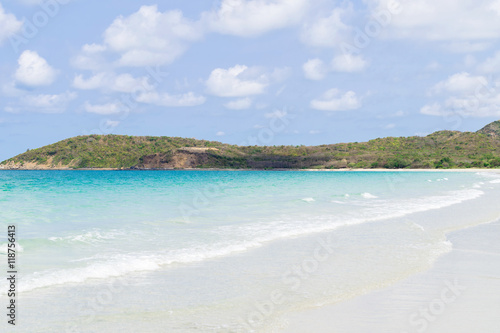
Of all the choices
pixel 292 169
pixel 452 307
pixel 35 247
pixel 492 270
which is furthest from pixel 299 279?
pixel 292 169

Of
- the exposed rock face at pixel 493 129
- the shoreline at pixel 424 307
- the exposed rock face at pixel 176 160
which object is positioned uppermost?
the exposed rock face at pixel 493 129

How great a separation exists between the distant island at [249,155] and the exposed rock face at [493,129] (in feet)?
1.00

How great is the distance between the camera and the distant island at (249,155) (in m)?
128

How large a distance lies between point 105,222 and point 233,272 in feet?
27.8

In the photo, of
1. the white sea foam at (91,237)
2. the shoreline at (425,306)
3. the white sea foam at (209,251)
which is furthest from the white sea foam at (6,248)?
the shoreline at (425,306)

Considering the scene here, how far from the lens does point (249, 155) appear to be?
142 meters

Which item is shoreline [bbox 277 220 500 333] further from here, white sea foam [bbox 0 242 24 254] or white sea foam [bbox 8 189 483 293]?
white sea foam [bbox 0 242 24 254]

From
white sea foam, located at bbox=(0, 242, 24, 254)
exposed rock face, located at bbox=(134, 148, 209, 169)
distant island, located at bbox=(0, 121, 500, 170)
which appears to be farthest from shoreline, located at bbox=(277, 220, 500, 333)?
exposed rock face, located at bbox=(134, 148, 209, 169)

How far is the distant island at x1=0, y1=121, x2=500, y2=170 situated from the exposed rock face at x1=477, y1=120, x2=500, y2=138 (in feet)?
1.00

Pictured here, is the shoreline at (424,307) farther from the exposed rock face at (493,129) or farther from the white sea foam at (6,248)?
the exposed rock face at (493,129)

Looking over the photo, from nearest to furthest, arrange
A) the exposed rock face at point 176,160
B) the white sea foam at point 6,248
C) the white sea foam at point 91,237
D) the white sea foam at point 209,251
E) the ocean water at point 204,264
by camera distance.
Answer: the ocean water at point 204,264 → the white sea foam at point 209,251 → the white sea foam at point 6,248 → the white sea foam at point 91,237 → the exposed rock face at point 176,160

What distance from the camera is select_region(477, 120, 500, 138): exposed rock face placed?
14877 centimetres

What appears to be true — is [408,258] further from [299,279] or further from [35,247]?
[35,247]

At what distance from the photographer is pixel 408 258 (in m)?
9.37
